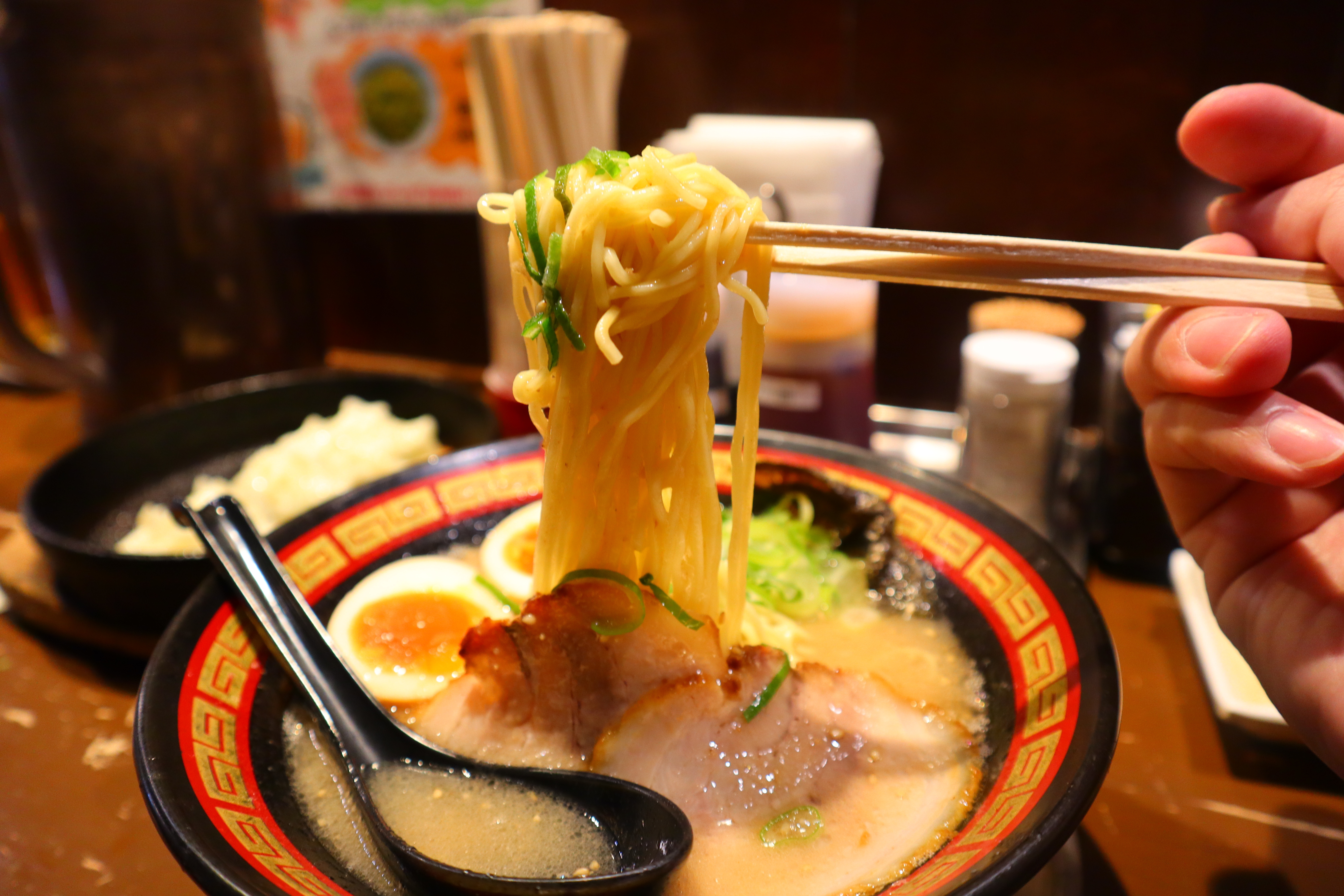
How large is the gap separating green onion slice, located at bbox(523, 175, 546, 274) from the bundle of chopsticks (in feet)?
4.36

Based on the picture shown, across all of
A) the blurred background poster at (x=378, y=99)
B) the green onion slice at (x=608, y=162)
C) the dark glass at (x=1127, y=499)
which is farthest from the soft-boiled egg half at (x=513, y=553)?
the blurred background poster at (x=378, y=99)

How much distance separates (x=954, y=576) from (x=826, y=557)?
0.30 meters

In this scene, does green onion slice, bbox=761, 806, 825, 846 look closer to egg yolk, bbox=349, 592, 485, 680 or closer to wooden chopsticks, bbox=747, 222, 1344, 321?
egg yolk, bbox=349, 592, 485, 680

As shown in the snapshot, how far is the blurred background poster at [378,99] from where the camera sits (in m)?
2.96

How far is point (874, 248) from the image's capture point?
1195mm

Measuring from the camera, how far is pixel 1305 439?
1.09 m

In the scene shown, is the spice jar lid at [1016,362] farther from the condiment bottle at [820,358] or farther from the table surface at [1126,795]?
the table surface at [1126,795]

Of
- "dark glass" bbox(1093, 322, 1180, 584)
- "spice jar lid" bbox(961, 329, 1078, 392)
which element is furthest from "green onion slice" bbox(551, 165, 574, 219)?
"dark glass" bbox(1093, 322, 1180, 584)

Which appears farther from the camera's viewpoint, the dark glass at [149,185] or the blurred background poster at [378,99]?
the blurred background poster at [378,99]

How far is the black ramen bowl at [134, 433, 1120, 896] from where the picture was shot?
3.31 feet

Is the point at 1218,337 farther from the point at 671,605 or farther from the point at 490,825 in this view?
the point at 490,825

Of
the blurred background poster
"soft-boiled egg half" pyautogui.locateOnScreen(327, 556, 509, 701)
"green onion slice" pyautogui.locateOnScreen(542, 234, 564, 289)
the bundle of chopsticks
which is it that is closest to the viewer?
"green onion slice" pyautogui.locateOnScreen(542, 234, 564, 289)

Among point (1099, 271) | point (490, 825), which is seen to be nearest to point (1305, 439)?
point (1099, 271)

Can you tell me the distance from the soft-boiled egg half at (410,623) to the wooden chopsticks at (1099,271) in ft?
3.33
